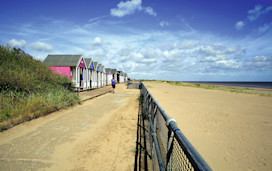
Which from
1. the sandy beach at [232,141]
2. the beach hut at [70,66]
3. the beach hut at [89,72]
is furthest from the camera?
the beach hut at [89,72]

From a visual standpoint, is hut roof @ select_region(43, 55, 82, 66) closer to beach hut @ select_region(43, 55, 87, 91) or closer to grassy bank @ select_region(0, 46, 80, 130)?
beach hut @ select_region(43, 55, 87, 91)

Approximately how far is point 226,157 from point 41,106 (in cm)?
751

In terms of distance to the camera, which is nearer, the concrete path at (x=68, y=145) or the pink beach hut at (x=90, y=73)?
the concrete path at (x=68, y=145)

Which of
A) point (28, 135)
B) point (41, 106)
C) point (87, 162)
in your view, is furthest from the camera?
point (41, 106)

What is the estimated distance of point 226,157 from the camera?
4191 mm

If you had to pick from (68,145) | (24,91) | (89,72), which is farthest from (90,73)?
(68,145)

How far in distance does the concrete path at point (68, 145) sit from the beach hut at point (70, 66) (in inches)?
472

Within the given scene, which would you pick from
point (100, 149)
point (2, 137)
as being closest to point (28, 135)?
point (2, 137)

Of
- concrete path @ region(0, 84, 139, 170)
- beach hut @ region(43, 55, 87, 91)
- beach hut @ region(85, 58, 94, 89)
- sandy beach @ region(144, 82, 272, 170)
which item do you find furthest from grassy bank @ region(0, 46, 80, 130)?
beach hut @ region(85, 58, 94, 89)

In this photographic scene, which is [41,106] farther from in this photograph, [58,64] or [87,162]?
[58,64]

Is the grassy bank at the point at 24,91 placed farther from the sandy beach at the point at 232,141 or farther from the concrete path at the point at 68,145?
the sandy beach at the point at 232,141

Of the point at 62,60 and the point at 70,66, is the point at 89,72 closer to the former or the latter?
the point at 62,60

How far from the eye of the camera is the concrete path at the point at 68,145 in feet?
10.3

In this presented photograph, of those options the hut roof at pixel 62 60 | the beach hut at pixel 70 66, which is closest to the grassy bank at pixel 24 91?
the beach hut at pixel 70 66
